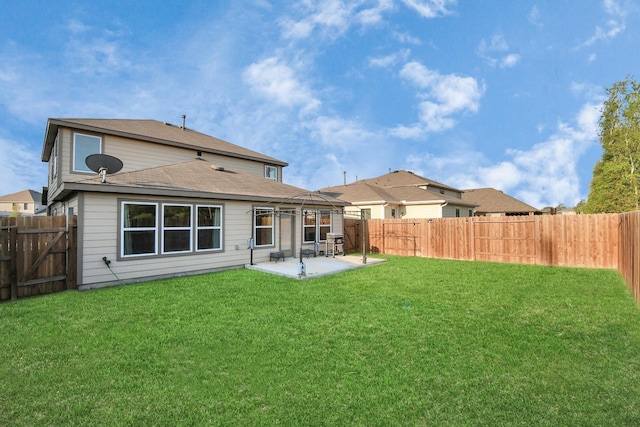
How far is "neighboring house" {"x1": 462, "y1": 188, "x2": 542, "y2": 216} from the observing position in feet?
90.4

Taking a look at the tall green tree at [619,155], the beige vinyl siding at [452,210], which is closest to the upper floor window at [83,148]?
the beige vinyl siding at [452,210]

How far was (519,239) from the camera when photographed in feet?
39.0

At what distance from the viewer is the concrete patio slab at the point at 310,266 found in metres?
9.12

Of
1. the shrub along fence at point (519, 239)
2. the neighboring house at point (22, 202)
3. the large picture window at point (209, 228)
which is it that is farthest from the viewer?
the neighboring house at point (22, 202)

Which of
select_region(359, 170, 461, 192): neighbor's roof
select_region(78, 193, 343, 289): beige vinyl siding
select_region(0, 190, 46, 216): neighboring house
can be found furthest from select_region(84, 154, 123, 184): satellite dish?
select_region(0, 190, 46, 216): neighboring house

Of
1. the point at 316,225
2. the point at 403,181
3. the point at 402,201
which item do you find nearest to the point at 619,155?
the point at 403,181

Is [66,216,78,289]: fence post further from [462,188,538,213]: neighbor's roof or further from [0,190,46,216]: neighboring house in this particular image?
[0,190,46,216]: neighboring house

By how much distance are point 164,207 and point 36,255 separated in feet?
9.94

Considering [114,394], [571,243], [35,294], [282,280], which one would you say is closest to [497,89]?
[571,243]

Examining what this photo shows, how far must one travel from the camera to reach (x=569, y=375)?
3244 mm

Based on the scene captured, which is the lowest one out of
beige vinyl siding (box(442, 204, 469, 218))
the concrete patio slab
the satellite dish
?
the concrete patio slab

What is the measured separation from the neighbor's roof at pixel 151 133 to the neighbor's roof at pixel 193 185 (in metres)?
1.31

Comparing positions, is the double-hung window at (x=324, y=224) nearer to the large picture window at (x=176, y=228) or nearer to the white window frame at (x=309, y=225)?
the white window frame at (x=309, y=225)

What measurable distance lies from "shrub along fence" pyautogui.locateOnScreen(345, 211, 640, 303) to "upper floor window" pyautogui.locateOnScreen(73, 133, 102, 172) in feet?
43.0
